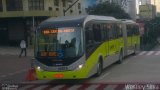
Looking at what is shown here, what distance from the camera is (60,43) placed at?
17984 millimetres

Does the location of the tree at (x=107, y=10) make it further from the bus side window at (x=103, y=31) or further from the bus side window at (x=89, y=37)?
the bus side window at (x=89, y=37)

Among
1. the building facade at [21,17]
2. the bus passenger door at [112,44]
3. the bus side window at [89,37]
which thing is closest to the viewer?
the bus side window at [89,37]

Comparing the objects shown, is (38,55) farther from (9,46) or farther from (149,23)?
(149,23)

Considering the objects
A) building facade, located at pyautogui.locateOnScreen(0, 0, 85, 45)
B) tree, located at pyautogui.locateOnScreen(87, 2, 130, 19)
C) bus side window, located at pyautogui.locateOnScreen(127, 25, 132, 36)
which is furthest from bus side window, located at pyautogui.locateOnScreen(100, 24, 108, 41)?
tree, located at pyautogui.locateOnScreen(87, 2, 130, 19)

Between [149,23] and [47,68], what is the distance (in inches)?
2921

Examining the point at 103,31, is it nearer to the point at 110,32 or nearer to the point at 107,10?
the point at 110,32

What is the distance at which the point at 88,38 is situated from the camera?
18875 millimetres

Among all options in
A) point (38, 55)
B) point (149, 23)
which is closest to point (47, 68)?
point (38, 55)

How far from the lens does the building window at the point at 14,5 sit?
54.3 metres

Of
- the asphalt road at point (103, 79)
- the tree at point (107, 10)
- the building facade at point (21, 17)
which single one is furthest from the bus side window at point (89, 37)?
the tree at point (107, 10)

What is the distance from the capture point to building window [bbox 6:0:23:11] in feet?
178

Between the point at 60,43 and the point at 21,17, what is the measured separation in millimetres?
36648

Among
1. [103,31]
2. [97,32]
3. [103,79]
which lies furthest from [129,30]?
[103,79]

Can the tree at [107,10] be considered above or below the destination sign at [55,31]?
above
